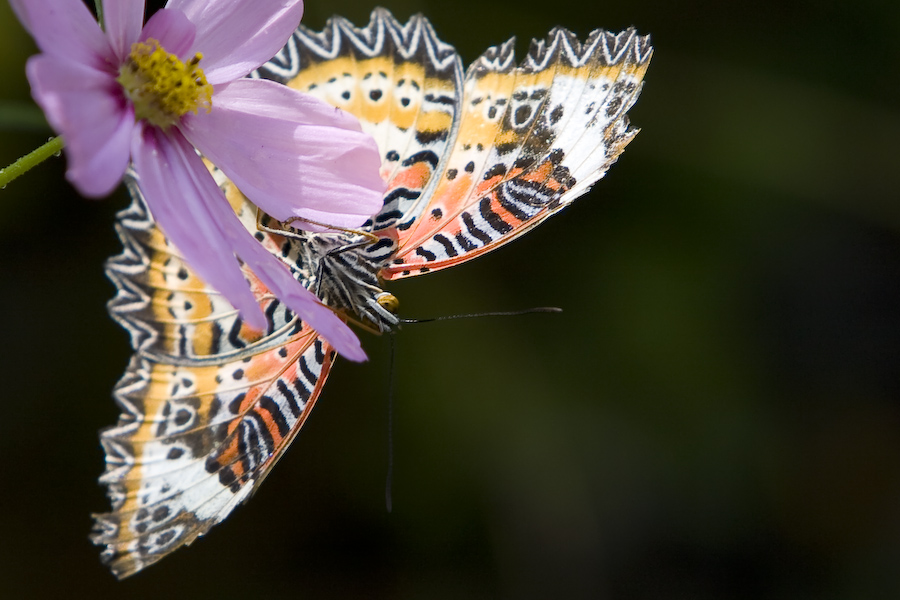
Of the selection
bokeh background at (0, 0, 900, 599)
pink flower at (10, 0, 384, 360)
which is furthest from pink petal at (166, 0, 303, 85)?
bokeh background at (0, 0, 900, 599)

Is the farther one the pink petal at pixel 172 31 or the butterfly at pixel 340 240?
the butterfly at pixel 340 240

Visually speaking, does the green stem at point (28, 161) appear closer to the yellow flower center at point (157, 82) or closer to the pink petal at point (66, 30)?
the pink petal at point (66, 30)

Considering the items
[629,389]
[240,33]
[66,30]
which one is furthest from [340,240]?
[629,389]

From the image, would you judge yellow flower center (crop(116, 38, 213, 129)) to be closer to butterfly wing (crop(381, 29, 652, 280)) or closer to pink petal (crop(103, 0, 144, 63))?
pink petal (crop(103, 0, 144, 63))

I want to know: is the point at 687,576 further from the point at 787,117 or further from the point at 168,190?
the point at 168,190

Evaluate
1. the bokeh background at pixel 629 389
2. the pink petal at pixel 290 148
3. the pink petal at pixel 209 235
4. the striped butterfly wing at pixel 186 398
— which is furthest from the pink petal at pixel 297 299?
the bokeh background at pixel 629 389

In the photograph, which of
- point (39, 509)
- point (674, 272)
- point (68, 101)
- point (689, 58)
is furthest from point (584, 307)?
point (68, 101)
